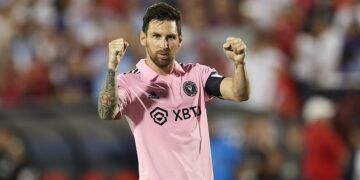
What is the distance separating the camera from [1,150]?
11305 millimetres

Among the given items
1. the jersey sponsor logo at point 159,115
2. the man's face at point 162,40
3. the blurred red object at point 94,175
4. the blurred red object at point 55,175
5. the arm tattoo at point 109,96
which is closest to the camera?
the arm tattoo at point 109,96

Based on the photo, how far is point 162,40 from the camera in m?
5.68

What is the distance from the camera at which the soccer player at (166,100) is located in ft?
18.7

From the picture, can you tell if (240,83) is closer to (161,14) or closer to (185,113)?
(185,113)

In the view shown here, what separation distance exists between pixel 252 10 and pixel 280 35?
3.36 ft

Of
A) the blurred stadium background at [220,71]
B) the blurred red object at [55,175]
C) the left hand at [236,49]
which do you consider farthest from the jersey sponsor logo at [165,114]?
the blurred red object at [55,175]

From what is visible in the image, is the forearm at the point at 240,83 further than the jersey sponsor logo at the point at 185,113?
No

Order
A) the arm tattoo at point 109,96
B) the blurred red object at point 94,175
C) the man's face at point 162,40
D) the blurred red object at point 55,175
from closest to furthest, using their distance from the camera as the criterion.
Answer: the arm tattoo at point 109,96
the man's face at point 162,40
the blurred red object at point 55,175
the blurred red object at point 94,175

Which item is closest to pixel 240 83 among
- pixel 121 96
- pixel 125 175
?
pixel 121 96

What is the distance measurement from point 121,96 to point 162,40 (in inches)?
14.7

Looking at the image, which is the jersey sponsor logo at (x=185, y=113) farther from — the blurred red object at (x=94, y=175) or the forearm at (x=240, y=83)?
the blurred red object at (x=94, y=175)

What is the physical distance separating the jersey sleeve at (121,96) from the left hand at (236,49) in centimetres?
59

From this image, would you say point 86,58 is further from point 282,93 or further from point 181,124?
point 181,124

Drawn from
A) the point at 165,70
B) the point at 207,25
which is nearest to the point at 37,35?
the point at 207,25
